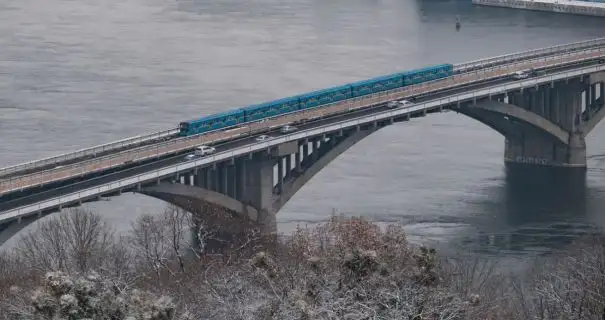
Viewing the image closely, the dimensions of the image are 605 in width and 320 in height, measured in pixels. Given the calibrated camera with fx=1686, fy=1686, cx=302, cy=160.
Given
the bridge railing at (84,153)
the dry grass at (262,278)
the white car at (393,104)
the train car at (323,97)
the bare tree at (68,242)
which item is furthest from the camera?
the white car at (393,104)

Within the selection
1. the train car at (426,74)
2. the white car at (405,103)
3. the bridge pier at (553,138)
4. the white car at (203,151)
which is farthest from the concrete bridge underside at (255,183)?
the bridge pier at (553,138)

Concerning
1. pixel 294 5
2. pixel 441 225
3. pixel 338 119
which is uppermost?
pixel 294 5

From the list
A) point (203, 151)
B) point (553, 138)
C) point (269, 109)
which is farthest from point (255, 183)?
point (553, 138)

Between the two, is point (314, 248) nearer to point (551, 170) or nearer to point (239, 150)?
point (239, 150)

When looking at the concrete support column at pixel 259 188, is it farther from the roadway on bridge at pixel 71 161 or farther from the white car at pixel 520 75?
the white car at pixel 520 75

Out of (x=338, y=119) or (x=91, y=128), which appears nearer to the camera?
(x=338, y=119)

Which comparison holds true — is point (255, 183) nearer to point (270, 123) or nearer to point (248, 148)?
point (248, 148)

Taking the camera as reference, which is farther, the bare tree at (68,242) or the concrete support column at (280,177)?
the concrete support column at (280,177)

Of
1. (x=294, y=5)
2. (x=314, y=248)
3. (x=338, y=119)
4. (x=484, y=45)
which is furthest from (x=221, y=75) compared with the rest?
(x=314, y=248)
